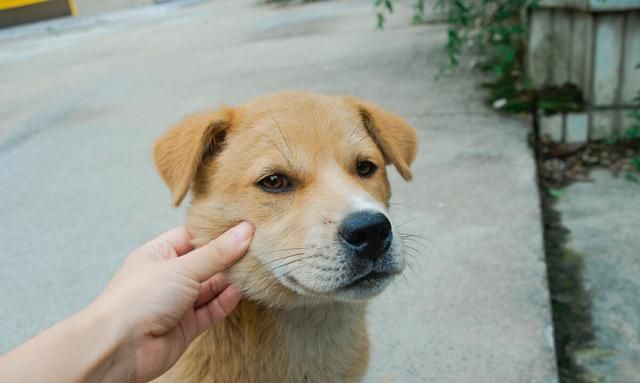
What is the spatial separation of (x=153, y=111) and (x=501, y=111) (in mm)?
4126

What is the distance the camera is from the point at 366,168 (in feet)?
8.66

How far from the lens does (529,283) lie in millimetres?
3627

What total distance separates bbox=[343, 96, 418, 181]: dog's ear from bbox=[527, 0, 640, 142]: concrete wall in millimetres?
2962

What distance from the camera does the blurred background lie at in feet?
11.0

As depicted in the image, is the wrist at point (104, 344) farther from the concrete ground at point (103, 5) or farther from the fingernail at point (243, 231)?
the concrete ground at point (103, 5)

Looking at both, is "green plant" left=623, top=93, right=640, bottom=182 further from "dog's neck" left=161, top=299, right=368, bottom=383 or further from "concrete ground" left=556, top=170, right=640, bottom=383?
"dog's neck" left=161, top=299, right=368, bottom=383

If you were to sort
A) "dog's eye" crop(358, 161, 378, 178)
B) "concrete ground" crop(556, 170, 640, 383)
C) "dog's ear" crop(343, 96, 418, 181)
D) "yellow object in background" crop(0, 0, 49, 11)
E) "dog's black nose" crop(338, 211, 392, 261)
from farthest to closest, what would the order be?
"yellow object in background" crop(0, 0, 49, 11) < "concrete ground" crop(556, 170, 640, 383) < "dog's ear" crop(343, 96, 418, 181) < "dog's eye" crop(358, 161, 378, 178) < "dog's black nose" crop(338, 211, 392, 261)

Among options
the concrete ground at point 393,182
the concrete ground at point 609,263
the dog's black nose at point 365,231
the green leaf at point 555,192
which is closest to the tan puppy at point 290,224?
the dog's black nose at point 365,231

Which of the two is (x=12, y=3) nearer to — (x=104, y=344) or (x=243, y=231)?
(x=243, y=231)

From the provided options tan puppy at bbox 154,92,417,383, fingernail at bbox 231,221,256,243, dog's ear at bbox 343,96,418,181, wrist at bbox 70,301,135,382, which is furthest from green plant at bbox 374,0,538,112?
wrist at bbox 70,301,135,382

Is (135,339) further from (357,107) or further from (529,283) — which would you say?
(529,283)

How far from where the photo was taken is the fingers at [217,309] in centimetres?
238

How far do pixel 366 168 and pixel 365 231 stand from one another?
564 millimetres

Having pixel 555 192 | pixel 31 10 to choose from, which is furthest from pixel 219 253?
pixel 31 10
